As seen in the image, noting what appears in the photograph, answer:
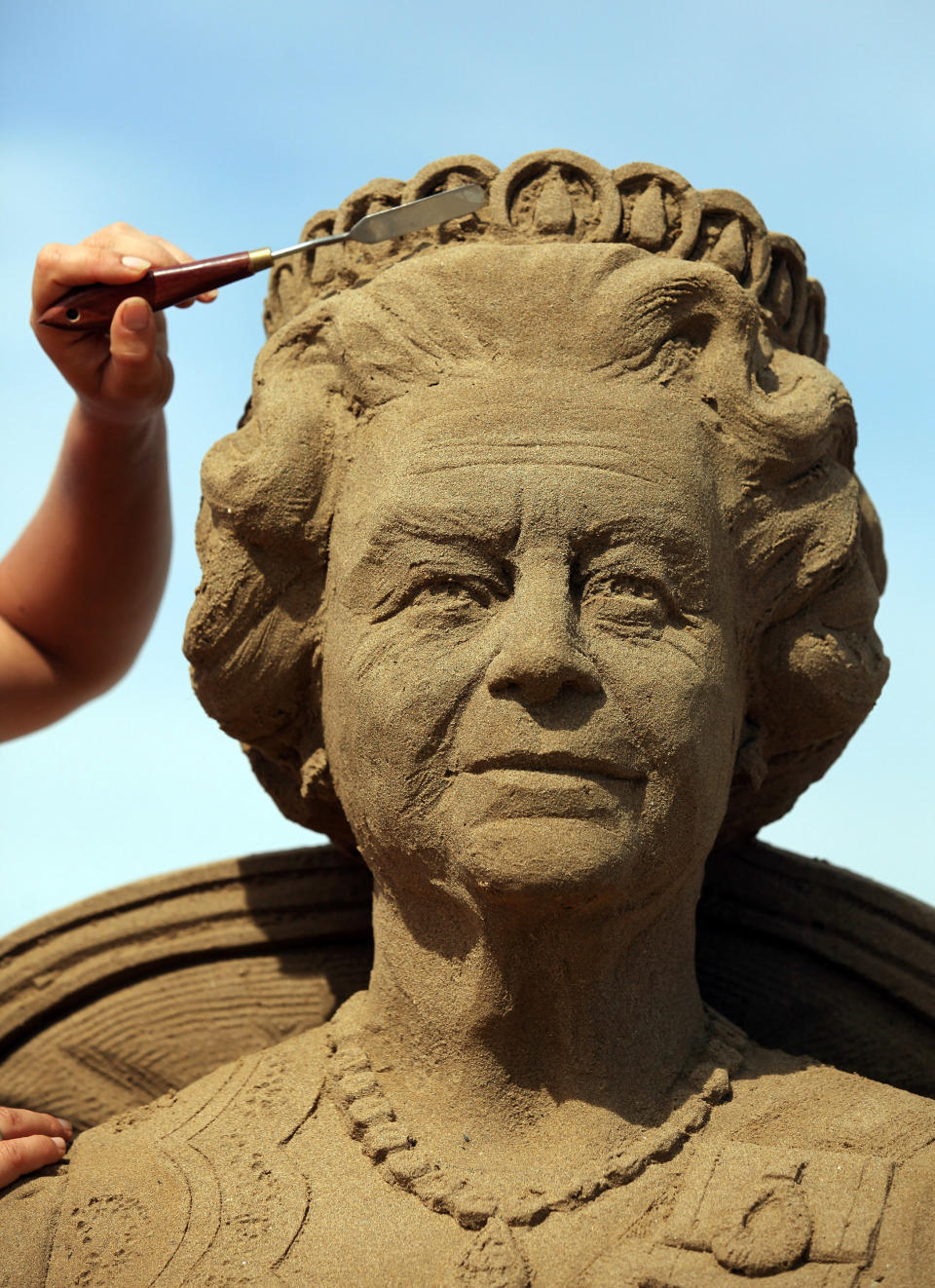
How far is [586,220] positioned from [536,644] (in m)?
1.15

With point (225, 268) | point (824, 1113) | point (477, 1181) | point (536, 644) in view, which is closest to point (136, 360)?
point (225, 268)

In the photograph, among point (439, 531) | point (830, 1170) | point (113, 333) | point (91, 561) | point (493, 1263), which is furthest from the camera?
point (91, 561)

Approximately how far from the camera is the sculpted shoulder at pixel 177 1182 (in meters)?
3.48

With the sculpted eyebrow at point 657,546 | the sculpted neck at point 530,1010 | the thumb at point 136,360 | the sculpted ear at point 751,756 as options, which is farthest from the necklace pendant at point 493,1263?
the thumb at point 136,360

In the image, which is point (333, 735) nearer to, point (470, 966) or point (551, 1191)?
point (470, 966)

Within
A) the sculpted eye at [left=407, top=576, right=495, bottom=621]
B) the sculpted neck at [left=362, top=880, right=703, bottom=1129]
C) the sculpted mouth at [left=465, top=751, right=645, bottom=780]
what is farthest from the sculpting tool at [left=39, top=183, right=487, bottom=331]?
the sculpted neck at [left=362, top=880, right=703, bottom=1129]

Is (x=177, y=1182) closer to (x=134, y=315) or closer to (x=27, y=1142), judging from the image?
(x=27, y=1142)

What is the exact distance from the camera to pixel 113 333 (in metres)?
3.99

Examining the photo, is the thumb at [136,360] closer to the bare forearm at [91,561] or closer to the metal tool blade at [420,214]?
the bare forearm at [91,561]

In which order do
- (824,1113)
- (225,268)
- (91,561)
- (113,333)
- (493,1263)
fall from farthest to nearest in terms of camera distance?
(91,561) → (113,333) → (225,268) → (824,1113) → (493,1263)

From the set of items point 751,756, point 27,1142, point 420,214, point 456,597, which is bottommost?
point 27,1142

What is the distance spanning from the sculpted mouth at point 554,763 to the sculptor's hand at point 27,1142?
1291 millimetres

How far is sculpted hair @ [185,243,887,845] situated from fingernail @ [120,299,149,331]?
0.97ft

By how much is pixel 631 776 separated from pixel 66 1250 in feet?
4.85
